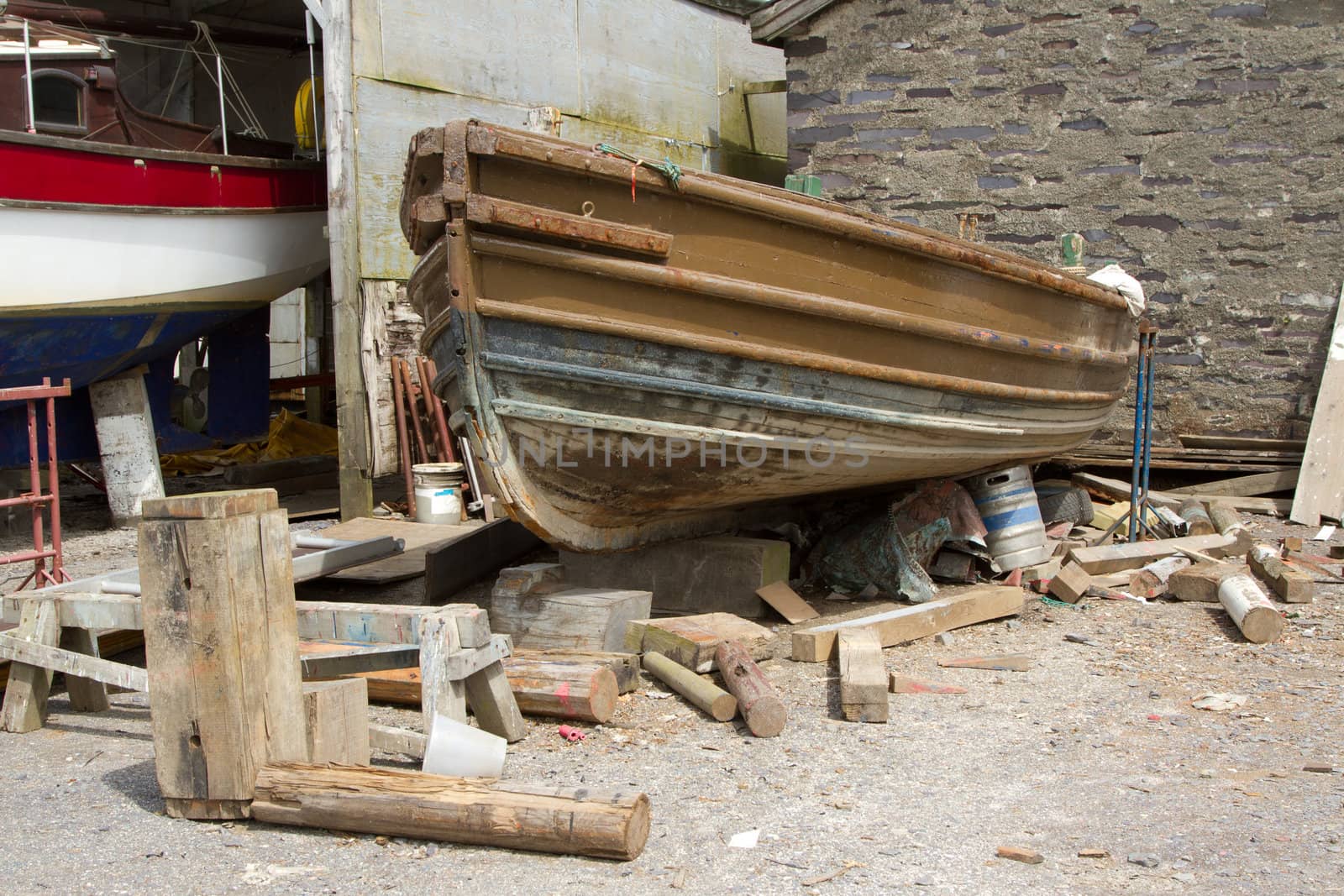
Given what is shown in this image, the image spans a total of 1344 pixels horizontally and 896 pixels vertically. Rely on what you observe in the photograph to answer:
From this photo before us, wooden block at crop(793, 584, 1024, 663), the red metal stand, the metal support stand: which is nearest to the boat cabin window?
the red metal stand

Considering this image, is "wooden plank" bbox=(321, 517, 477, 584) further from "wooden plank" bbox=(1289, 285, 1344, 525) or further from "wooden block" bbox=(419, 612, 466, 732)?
"wooden plank" bbox=(1289, 285, 1344, 525)

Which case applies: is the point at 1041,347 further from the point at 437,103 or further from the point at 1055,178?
the point at 437,103

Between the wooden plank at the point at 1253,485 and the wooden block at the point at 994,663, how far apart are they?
12.5 feet

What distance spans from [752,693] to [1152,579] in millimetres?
2756

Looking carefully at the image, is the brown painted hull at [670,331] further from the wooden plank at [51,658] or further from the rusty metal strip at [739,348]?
the wooden plank at [51,658]

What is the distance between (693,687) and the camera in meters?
3.90

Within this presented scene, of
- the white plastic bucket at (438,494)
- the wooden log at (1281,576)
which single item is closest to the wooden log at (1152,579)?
the wooden log at (1281,576)

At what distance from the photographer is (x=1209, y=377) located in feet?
26.0

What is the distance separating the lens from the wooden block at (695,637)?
409 cm

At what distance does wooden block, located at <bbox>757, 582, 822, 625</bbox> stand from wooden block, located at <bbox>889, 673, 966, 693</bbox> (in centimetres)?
81

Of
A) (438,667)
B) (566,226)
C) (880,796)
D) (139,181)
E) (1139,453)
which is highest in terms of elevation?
(139,181)

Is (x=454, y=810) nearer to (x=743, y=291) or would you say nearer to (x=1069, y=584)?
(x=743, y=291)

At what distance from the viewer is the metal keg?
5840 mm

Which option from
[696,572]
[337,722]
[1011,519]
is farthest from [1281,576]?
[337,722]
